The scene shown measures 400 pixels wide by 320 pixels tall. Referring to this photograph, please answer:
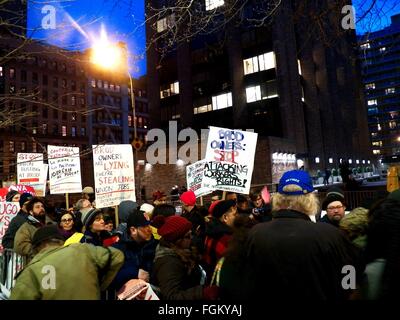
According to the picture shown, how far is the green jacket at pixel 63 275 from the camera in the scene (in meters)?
2.64

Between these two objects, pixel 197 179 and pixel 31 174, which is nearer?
pixel 197 179

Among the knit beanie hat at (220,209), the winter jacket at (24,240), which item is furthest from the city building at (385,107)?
the winter jacket at (24,240)

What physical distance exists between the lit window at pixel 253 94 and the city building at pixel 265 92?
62mm

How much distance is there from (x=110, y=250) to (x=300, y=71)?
48.3m

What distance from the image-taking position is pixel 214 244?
359 centimetres

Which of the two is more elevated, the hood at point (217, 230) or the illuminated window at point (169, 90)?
the illuminated window at point (169, 90)

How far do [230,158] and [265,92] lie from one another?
35.8 meters

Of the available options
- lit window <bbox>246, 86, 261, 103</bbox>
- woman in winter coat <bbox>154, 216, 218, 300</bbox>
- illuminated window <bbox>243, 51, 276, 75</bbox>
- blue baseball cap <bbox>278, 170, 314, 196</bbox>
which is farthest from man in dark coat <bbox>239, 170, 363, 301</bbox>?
lit window <bbox>246, 86, 261, 103</bbox>

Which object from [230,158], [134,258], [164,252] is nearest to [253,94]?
[230,158]

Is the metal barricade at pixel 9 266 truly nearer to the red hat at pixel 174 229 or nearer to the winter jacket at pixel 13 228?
the winter jacket at pixel 13 228

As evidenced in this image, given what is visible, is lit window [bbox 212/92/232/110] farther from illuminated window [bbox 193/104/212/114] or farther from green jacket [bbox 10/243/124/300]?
green jacket [bbox 10/243/124/300]

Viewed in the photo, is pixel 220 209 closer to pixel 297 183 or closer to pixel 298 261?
pixel 297 183
